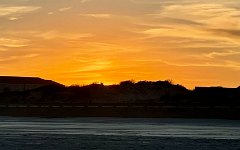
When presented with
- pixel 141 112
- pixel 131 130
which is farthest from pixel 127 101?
pixel 131 130

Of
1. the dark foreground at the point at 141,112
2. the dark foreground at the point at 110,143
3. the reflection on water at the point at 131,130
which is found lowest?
the dark foreground at the point at 110,143

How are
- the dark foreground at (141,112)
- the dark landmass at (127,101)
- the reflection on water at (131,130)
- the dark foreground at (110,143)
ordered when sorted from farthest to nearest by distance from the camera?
the dark landmass at (127,101), the dark foreground at (141,112), the reflection on water at (131,130), the dark foreground at (110,143)

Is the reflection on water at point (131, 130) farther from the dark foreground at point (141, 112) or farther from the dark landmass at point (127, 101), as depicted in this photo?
the dark landmass at point (127, 101)

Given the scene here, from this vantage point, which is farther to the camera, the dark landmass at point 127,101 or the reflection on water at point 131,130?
the dark landmass at point 127,101

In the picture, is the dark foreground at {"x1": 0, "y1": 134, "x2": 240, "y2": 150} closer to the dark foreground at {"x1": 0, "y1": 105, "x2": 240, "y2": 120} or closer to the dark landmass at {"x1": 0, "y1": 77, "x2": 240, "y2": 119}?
the dark foreground at {"x1": 0, "y1": 105, "x2": 240, "y2": 120}

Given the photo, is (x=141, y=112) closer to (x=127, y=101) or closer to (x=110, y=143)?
(x=127, y=101)

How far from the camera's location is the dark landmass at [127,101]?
8375 cm

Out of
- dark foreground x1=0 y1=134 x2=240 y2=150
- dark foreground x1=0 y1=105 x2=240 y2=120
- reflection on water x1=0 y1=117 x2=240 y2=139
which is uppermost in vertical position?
dark foreground x1=0 y1=105 x2=240 y2=120

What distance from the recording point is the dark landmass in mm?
83750

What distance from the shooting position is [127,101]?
112750 mm

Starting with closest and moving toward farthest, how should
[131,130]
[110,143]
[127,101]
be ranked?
[110,143]
[131,130]
[127,101]

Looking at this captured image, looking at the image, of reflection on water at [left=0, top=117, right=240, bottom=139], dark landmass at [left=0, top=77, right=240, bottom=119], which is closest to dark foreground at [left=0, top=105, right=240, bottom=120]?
dark landmass at [left=0, top=77, right=240, bottom=119]

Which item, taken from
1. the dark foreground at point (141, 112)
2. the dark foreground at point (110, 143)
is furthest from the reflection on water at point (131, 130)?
the dark foreground at point (141, 112)

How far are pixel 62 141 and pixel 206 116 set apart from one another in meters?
44.3
